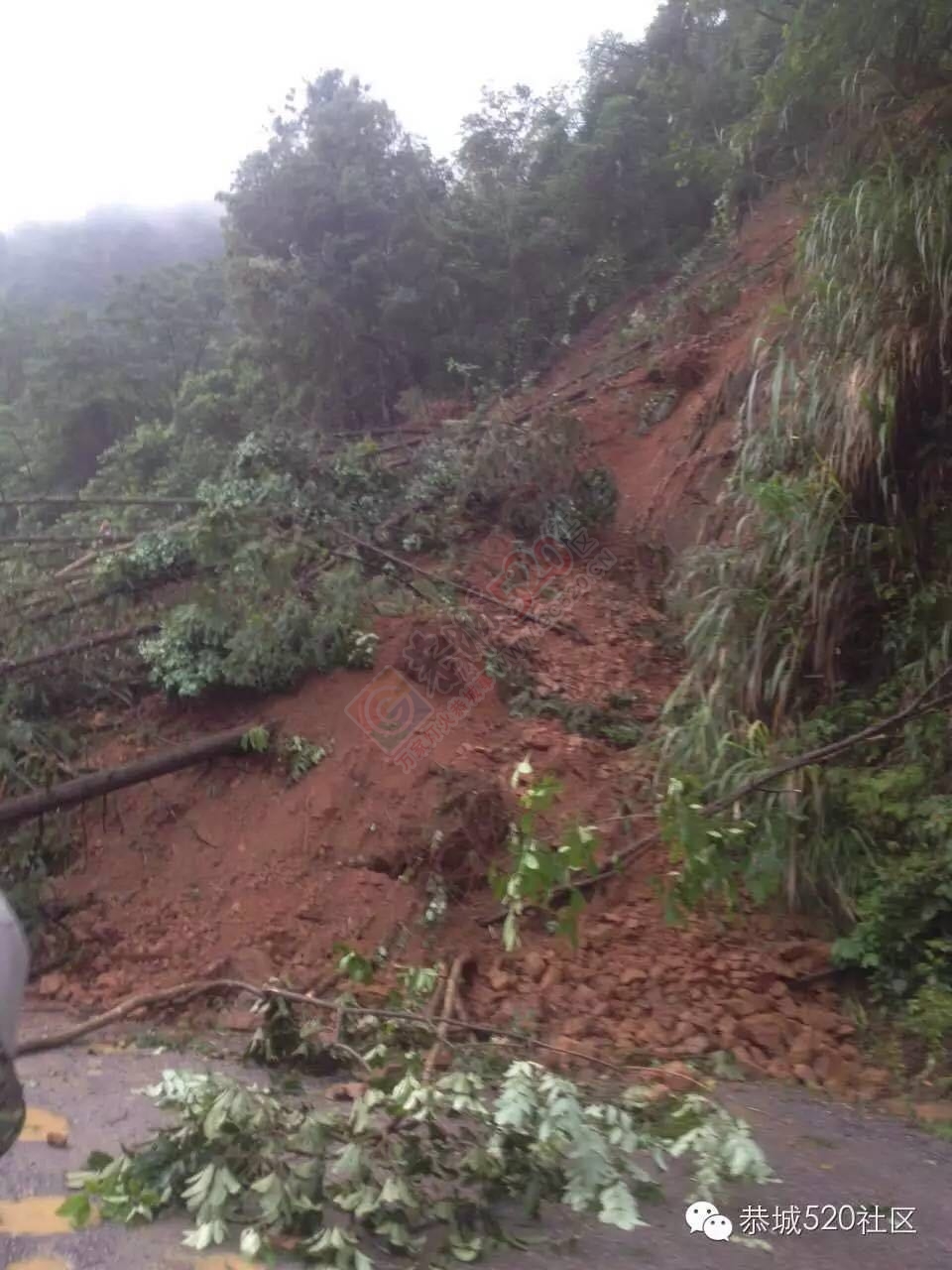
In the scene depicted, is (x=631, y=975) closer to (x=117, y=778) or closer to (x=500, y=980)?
(x=500, y=980)

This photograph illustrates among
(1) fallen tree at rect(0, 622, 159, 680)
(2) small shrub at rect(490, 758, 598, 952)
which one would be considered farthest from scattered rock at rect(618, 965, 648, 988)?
(1) fallen tree at rect(0, 622, 159, 680)

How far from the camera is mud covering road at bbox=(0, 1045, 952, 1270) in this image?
3.07m

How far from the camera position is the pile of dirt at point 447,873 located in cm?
553

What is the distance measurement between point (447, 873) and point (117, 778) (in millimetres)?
2286

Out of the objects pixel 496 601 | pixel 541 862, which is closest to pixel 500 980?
pixel 541 862

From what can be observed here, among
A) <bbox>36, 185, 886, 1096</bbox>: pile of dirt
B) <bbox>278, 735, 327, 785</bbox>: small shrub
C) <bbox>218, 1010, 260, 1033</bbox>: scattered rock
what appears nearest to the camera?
<bbox>36, 185, 886, 1096</bbox>: pile of dirt

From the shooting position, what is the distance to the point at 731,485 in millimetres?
8109

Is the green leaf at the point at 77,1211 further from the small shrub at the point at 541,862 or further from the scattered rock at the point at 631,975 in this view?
the scattered rock at the point at 631,975

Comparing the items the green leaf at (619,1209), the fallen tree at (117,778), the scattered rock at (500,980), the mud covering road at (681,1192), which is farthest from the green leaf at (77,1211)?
the fallen tree at (117,778)

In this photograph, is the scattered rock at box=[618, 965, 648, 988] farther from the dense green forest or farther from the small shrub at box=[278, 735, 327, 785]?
the small shrub at box=[278, 735, 327, 785]

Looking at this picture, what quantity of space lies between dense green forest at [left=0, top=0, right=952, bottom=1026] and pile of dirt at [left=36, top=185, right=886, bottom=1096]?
1.30ft

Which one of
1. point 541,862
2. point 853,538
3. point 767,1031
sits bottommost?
point 767,1031

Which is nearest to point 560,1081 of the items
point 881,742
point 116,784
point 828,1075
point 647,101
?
point 828,1075

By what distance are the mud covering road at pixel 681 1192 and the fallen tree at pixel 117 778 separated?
263cm
